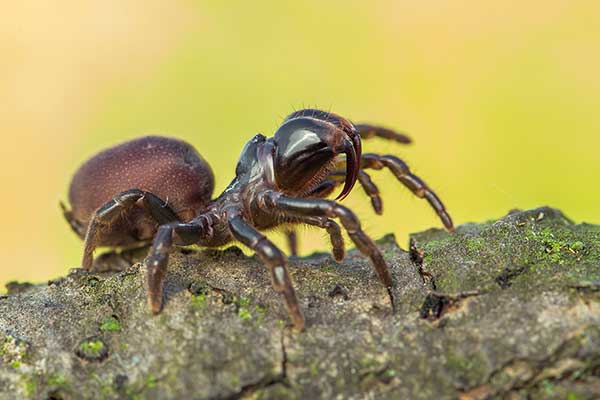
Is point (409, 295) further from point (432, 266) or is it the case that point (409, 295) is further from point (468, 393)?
point (468, 393)

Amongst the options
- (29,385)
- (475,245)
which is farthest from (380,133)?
(29,385)

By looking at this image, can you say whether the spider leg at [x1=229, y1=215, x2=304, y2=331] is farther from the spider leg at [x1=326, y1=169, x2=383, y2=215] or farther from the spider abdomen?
the spider leg at [x1=326, y1=169, x2=383, y2=215]

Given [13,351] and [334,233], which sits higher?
[334,233]

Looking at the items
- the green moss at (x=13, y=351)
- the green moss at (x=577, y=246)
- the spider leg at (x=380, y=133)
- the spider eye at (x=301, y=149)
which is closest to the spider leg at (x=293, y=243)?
the spider leg at (x=380, y=133)

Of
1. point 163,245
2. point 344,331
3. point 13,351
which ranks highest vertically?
point 163,245

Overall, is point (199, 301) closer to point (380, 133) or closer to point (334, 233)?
point (334, 233)
